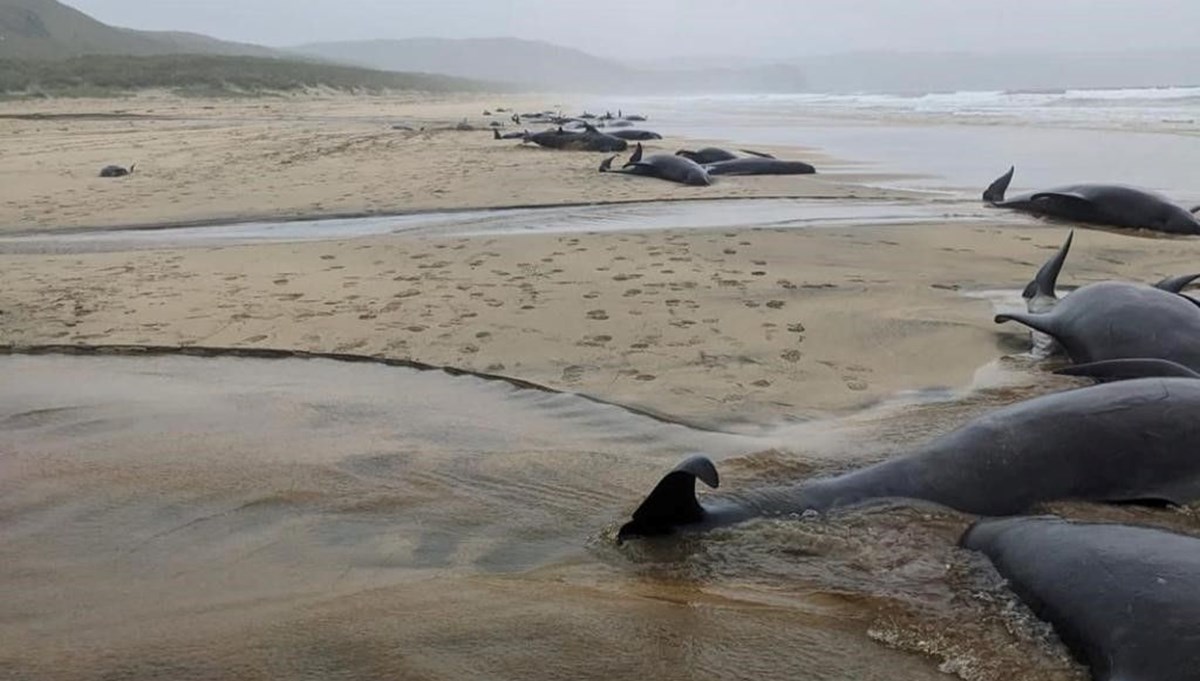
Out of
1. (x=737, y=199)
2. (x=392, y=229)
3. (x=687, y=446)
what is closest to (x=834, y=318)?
(x=687, y=446)

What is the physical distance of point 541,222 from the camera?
9.62 m

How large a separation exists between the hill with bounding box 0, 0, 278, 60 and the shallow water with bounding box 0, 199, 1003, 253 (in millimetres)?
63204

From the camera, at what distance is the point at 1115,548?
98.7 inches

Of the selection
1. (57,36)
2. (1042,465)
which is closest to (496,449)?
(1042,465)

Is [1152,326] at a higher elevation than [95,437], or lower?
higher

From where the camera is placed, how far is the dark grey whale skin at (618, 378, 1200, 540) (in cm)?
317

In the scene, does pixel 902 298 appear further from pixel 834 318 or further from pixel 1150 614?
pixel 1150 614

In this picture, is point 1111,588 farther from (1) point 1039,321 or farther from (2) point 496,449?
(1) point 1039,321

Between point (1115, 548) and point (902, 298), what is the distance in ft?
12.1

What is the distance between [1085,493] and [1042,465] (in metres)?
0.16

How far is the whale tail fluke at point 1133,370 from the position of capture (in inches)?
150

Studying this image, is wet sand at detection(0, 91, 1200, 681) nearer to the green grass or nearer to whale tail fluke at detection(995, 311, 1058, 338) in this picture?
whale tail fluke at detection(995, 311, 1058, 338)

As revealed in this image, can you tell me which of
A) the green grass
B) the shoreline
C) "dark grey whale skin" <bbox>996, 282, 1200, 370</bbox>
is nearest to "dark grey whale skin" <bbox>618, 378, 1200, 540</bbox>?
"dark grey whale skin" <bbox>996, 282, 1200, 370</bbox>

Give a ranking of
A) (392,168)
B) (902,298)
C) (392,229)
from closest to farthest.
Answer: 1. (902,298)
2. (392,229)
3. (392,168)
